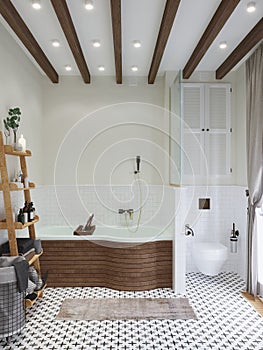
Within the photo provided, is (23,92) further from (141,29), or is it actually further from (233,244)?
(233,244)

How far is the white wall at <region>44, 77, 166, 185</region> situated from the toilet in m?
1.26

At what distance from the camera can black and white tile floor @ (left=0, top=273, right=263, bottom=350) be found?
273 centimetres

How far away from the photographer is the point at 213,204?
4781mm

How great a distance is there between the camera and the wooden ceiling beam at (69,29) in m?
2.77

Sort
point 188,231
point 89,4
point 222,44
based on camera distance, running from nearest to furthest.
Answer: point 89,4 → point 222,44 → point 188,231

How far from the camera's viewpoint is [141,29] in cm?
342

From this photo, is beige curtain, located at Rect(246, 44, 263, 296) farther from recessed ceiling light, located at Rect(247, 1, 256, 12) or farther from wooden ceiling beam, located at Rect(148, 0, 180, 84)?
wooden ceiling beam, located at Rect(148, 0, 180, 84)

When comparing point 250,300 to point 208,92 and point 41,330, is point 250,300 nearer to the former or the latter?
point 41,330

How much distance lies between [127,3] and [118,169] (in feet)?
8.54

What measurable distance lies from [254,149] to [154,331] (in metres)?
2.22

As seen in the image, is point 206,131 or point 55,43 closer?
point 55,43

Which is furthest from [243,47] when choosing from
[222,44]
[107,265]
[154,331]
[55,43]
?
[154,331]

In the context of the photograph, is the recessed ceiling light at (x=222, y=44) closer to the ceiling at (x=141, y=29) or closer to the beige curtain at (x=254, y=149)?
the ceiling at (x=141, y=29)

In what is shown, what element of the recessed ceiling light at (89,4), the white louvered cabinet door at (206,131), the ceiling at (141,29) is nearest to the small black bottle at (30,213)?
the ceiling at (141,29)
